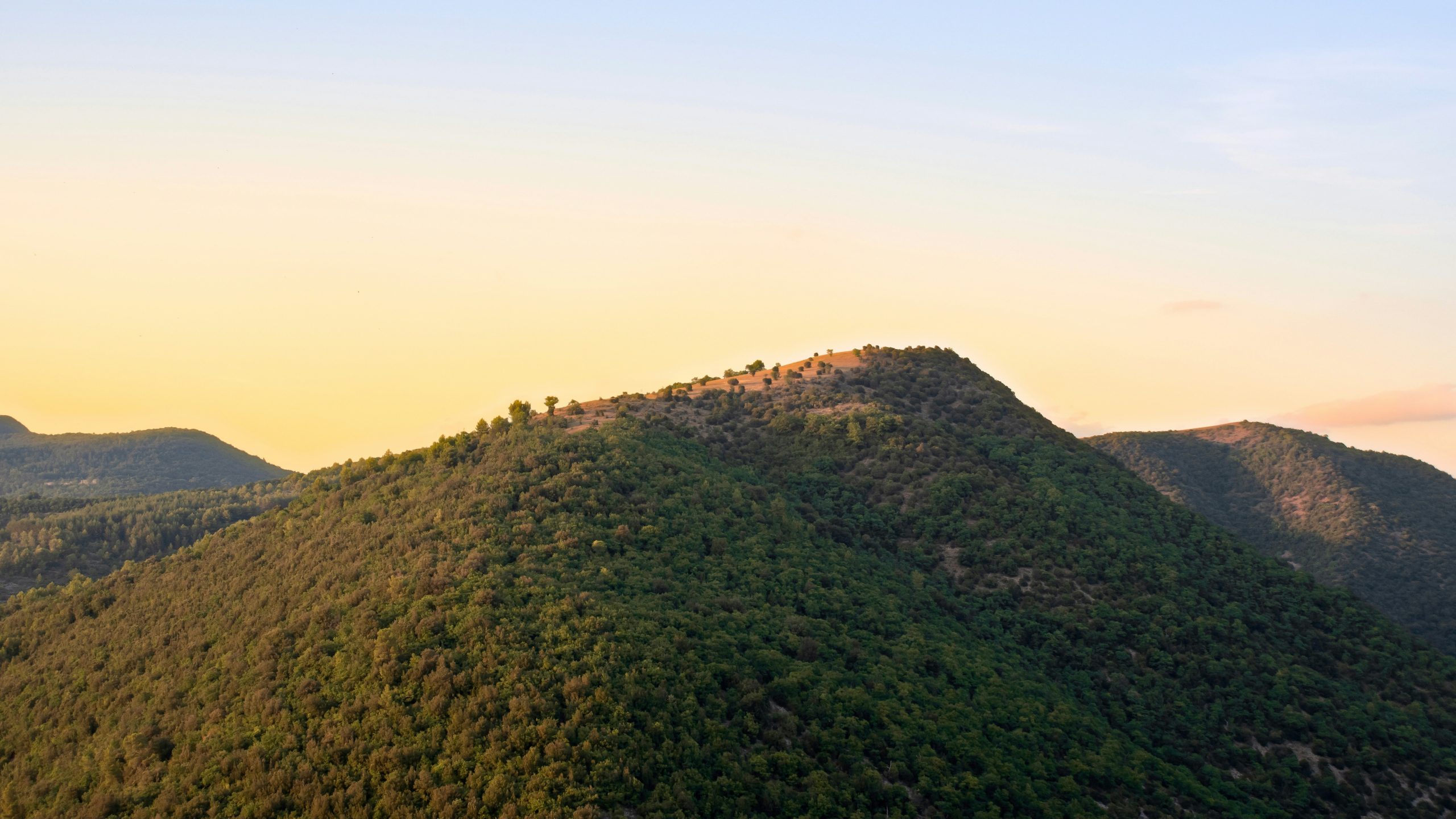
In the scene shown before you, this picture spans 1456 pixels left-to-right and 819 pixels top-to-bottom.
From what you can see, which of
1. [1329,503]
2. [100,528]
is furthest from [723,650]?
[1329,503]

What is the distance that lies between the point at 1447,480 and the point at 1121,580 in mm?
109703

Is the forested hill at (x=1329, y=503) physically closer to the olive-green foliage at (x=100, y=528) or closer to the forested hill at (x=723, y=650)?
the forested hill at (x=723, y=650)

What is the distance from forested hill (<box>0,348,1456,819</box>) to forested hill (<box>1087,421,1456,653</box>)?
4836 cm

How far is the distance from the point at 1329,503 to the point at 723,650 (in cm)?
12231

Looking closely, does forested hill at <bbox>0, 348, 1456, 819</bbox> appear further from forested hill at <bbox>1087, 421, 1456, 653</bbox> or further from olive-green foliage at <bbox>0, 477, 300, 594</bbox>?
forested hill at <bbox>1087, 421, 1456, 653</bbox>

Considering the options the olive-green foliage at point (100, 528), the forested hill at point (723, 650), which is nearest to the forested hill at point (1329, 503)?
the forested hill at point (723, 650)

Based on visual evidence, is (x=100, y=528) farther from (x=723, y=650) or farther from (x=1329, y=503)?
(x=1329, y=503)

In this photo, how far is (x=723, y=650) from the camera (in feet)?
146

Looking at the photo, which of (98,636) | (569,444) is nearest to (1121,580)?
(569,444)

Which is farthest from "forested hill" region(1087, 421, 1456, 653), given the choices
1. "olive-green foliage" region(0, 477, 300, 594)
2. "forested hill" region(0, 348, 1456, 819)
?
"olive-green foliage" region(0, 477, 300, 594)

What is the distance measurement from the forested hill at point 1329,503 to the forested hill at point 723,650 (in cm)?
4836

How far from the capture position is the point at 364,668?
4144 cm

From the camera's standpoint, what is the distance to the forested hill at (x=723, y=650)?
37000 mm

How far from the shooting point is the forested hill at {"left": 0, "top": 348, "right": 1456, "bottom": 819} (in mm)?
37000
